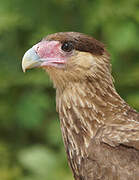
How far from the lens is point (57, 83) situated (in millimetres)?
3951

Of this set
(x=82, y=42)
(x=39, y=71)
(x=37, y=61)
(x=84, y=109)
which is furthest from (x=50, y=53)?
(x=39, y=71)

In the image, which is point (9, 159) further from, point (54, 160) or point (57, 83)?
point (57, 83)

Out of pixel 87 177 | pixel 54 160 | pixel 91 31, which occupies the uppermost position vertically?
pixel 91 31

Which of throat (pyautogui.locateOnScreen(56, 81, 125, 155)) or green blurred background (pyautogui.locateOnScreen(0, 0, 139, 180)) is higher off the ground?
green blurred background (pyautogui.locateOnScreen(0, 0, 139, 180))

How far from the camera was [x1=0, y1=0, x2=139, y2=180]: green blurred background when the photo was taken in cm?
595

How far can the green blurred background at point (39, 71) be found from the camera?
5949mm

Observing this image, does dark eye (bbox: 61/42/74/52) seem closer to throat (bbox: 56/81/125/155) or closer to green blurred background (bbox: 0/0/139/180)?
throat (bbox: 56/81/125/155)

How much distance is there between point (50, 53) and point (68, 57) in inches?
4.9

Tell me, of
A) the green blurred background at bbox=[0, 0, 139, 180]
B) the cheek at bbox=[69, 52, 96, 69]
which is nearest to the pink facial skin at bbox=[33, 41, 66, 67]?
the cheek at bbox=[69, 52, 96, 69]

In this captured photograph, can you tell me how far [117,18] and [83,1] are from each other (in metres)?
0.42

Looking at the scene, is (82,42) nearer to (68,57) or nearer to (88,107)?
(68,57)

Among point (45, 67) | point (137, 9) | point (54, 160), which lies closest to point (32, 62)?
point (45, 67)

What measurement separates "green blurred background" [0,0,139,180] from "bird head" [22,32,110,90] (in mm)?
1924

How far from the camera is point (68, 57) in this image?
3.93m
